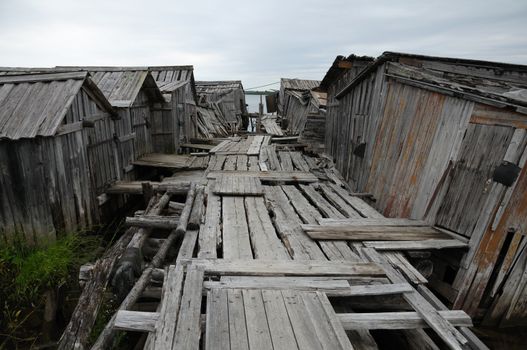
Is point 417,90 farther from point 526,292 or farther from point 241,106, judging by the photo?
point 241,106

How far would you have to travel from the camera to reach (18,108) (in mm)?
6004

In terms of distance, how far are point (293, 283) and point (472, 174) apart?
345 cm

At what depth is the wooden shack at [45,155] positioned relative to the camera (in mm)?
5738

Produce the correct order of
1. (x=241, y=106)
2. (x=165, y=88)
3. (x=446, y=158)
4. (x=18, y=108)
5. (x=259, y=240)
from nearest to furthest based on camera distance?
(x=259, y=240) → (x=446, y=158) → (x=18, y=108) → (x=165, y=88) → (x=241, y=106)

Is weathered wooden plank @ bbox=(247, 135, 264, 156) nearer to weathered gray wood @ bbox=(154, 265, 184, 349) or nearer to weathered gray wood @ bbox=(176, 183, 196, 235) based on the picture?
weathered gray wood @ bbox=(176, 183, 196, 235)

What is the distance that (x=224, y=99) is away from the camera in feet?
82.7

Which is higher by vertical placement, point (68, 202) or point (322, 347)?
point (322, 347)

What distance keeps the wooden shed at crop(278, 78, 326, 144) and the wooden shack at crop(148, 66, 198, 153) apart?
618cm

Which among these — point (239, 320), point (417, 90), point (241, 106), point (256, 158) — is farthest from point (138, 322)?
point (241, 106)

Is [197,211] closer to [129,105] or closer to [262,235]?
[262,235]

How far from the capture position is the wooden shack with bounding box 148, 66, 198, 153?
13.1m


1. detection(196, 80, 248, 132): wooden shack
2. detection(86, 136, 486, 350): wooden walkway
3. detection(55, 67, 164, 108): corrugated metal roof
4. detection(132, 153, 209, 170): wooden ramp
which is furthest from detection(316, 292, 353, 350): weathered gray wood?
detection(196, 80, 248, 132): wooden shack

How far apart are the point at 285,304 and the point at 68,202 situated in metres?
5.83

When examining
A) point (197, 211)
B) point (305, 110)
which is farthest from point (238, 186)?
point (305, 110)
